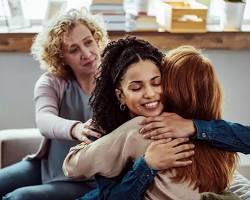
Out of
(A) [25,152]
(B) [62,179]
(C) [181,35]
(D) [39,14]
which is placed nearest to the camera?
(B) [62,179]

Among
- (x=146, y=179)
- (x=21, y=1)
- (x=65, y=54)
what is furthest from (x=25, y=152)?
(x=146, y=179)

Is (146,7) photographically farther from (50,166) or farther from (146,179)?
(146,179)

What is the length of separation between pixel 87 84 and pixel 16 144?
425 millimetres

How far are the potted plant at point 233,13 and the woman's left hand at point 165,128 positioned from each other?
4.44ft

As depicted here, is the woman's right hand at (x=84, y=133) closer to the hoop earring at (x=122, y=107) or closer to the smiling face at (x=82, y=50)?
the hoop earring at (x=122, y=107)

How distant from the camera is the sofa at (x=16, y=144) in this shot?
7.01 ft

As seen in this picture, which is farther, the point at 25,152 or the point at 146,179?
the point at 25,152

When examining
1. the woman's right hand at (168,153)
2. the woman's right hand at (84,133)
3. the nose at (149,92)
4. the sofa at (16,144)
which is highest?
the nose at (149,92)

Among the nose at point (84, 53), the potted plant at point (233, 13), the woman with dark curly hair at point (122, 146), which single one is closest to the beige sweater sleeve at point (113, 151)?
the woman with dark curly hair at point (122, 146)

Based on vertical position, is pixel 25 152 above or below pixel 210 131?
below

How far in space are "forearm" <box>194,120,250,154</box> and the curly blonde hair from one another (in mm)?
779

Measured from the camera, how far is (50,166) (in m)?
1.93

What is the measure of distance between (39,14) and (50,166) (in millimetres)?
1054

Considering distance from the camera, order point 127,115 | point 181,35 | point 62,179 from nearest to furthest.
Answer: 1. point 127,115
2. point 62,179
3. point 181,35
